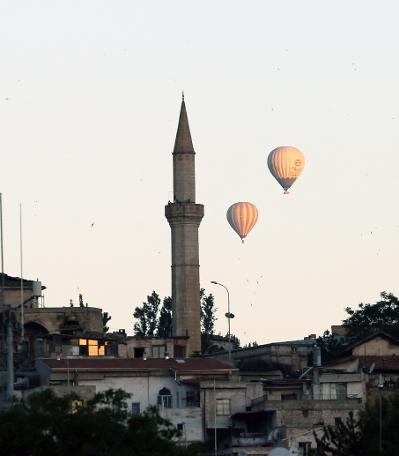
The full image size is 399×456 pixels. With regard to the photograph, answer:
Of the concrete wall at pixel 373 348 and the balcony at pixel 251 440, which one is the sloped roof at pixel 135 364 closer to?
the balcony at pixel 251 440

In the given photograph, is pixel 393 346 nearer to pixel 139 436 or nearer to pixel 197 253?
pixel 197 253

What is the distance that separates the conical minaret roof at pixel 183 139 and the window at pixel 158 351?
3386 cm

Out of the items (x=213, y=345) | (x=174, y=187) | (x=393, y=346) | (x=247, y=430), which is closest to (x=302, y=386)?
(x=247, y=430)

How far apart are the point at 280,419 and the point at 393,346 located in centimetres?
2376

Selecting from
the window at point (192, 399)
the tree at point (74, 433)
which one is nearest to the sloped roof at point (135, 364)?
the window at point (192, 399)

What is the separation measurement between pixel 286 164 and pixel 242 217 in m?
6.01

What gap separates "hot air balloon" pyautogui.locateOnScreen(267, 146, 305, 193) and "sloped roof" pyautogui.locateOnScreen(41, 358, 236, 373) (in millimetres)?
41200

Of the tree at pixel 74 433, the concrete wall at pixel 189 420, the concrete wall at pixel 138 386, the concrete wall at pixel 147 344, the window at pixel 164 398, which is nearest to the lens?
the tree at pixel 74 433

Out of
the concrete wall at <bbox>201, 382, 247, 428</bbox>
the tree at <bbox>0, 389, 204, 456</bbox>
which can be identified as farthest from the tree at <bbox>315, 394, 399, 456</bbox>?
the tree at <bbox>0, 389, 204, 456</bbox>

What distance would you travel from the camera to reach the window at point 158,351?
135250 millimetres

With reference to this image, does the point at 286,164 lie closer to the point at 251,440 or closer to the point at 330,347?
the point at 330,347

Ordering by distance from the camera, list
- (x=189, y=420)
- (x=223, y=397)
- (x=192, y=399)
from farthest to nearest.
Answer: (x=192, y=399) < (x=223, y=397) < (x=189, y=420)

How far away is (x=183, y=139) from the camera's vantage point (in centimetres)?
16875

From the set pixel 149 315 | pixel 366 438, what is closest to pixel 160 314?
pixel 149 315
